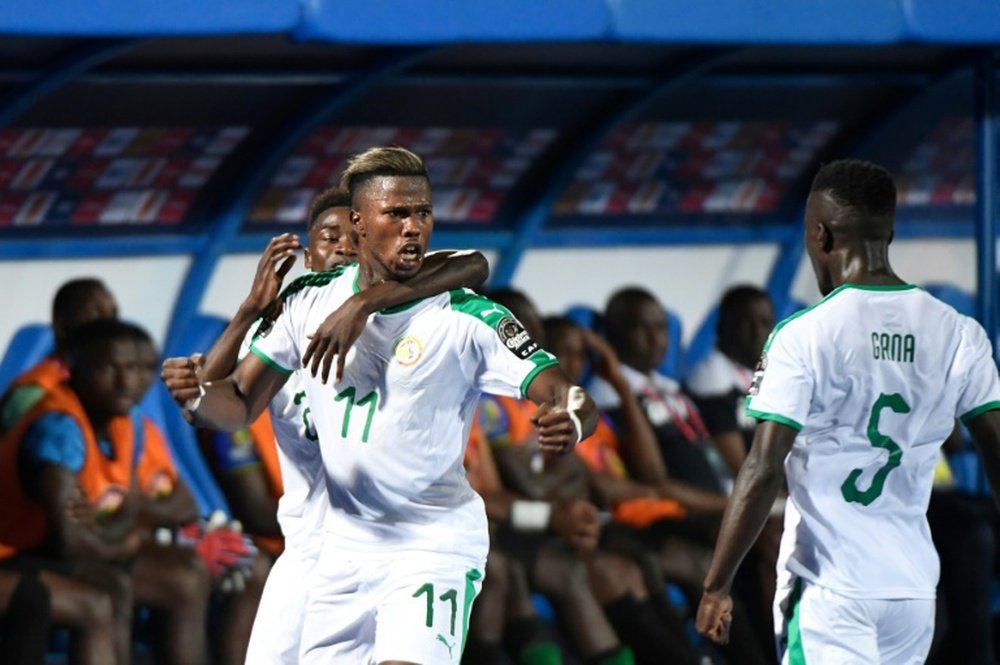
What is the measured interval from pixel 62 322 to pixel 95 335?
0.28m

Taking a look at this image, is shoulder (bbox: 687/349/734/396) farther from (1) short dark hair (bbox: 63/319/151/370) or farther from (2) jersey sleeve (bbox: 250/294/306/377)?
(2) jersey sleeve (bbox: 250/294/306/377)

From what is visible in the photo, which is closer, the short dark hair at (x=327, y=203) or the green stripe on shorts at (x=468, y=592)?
the green stripe on shorts at (x=468, y=592)

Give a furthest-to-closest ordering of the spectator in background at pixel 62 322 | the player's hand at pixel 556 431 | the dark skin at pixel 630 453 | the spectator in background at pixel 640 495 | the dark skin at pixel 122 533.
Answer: the dark skin at pixel 630 453 < the spectator in background at pixel 640 495 < the spectator in background at pixel 62 322 < the dark skin at pixel 122 533 < the player's hand at pixel 556 431

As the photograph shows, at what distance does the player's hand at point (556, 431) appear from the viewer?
373 centimetres

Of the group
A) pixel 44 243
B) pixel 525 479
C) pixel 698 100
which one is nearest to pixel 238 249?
pixel 44 243

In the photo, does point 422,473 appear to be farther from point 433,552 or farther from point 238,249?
point 238,249

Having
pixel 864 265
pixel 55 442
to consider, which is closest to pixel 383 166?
pixel 864 265

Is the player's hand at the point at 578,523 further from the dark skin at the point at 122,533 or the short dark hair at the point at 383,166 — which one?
the short dark hair at the point at 383,166

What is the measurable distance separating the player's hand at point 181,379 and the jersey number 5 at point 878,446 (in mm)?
1361

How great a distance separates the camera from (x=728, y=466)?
7.27m

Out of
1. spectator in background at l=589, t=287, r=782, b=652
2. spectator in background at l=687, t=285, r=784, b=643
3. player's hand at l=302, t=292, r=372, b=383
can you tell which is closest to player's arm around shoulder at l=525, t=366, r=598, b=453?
player's hand at l=302, t=292, r=372, b=383

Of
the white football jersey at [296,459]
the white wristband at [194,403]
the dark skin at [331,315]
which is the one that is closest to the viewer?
the dark skin at [331,315]

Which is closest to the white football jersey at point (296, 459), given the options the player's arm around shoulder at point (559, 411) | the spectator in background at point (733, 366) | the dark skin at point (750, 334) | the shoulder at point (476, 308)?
the shoulder at point (476, 308)

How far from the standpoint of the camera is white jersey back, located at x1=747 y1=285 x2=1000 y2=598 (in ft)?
13.2
